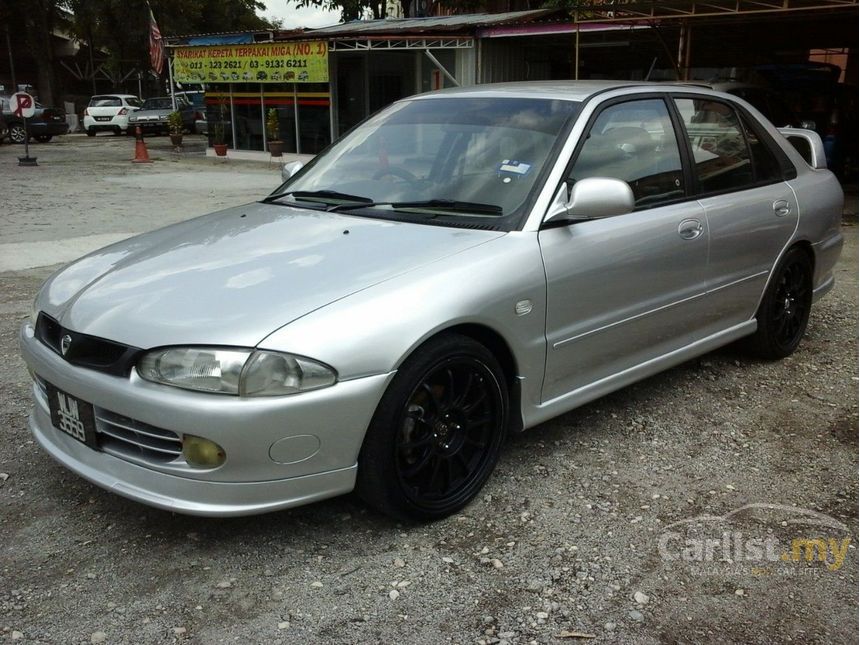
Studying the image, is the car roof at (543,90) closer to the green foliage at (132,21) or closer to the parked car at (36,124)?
the parked car at (36,124)

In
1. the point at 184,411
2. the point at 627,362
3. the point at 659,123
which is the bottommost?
the point at 627,362

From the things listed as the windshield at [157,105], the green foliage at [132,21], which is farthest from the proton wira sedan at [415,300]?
the green foliage at [132,21]

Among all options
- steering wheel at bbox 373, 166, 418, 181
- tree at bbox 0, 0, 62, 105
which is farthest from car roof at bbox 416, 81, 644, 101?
tree at bbox 0, 0, 62, 105

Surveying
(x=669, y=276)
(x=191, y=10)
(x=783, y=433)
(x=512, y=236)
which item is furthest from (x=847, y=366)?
(x=191, y=10)

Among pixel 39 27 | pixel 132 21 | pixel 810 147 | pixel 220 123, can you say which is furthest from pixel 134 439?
pixel 132 21

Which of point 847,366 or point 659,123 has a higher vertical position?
→ point 659,123

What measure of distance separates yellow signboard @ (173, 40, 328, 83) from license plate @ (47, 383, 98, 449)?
56.3ft

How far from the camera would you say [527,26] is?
52.7 feet

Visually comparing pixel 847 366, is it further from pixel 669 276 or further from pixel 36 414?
pixel 36 414

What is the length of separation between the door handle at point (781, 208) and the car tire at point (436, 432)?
234 centimetres

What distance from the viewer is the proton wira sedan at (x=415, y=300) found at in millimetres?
2686

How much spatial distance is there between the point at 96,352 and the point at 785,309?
13.0 feet

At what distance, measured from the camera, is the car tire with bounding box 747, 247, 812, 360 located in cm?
485

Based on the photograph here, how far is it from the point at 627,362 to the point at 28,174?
15.8 m
